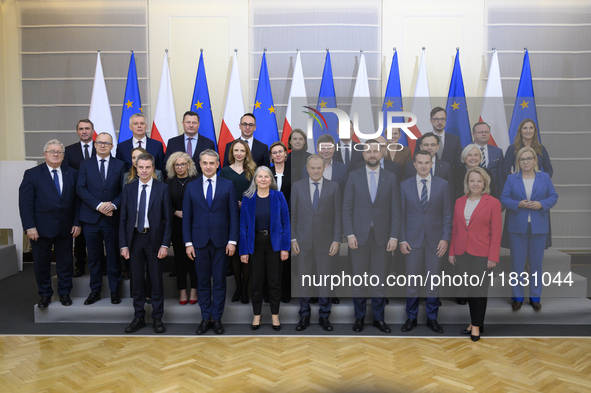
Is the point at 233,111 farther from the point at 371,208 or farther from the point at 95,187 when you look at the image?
the point at 371,208

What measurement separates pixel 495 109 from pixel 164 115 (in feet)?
14.7

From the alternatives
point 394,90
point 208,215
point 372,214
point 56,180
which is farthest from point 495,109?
point 56,180

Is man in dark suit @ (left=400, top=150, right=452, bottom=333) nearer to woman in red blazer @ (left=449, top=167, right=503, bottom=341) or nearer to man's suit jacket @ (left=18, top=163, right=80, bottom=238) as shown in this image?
woman in red blazer @ (left=449, top=167, right=503, bottom=341)

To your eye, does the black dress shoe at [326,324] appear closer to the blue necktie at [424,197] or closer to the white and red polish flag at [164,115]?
the blue necktie at [424,197]

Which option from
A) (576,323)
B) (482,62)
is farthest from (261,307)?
(482,62)

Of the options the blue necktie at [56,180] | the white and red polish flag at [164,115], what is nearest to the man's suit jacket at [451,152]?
the white and red polish flag at [164,115]

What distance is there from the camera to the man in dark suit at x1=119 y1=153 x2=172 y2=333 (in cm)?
383

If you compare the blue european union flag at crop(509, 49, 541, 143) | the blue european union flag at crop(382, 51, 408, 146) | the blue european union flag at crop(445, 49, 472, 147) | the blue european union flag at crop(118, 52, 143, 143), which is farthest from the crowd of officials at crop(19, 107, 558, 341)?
the blue european union flag at crop(382, 51, 408, 146)

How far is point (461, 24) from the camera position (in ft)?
20.9

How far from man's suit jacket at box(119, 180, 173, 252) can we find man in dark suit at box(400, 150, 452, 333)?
210 cm

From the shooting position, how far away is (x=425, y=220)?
3883 mm

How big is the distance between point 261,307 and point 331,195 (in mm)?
1245

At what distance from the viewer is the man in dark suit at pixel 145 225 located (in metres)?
3.83

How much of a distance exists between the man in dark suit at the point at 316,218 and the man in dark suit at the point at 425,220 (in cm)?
61
